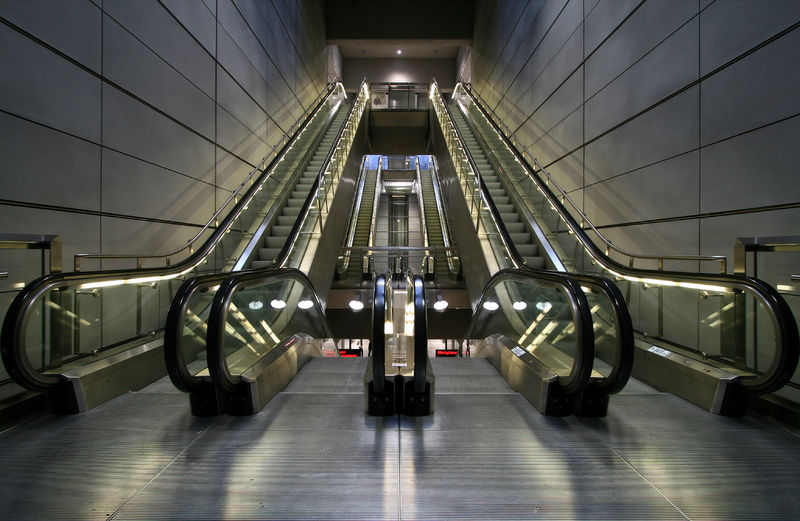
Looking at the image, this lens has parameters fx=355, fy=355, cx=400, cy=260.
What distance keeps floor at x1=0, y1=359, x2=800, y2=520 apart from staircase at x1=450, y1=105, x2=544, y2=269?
10.2ft

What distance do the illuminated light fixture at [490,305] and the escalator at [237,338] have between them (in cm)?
218

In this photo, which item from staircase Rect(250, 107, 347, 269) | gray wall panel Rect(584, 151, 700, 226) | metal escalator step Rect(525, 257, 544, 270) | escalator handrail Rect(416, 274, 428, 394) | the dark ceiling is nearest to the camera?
escalator handrail Rect(416, 274, 428, 394)

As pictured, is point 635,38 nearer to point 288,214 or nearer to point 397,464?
point 397,464

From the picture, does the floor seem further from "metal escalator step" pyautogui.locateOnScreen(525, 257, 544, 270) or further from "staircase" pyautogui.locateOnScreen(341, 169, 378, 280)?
"staircase" pyautogui.locateOnScreen(341, 169, 378, 280)

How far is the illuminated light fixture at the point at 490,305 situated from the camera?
4.27 metres

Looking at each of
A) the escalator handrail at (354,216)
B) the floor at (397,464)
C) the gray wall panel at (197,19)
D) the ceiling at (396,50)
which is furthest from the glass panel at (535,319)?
the ceiling at (396,50)

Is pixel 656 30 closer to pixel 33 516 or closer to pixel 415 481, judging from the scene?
pixel 415 481

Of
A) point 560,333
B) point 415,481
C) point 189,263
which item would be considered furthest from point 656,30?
point 189,263

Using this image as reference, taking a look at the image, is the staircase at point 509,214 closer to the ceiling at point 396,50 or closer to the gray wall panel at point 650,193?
the gray wall panel at point 650,193

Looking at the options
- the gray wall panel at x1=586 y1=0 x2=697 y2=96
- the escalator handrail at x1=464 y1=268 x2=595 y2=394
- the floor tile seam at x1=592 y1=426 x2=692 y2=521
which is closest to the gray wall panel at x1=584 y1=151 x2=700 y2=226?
the gray wall panel at x1=586 y1=0 x2=697 y2=96

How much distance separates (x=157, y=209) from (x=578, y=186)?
662 cm

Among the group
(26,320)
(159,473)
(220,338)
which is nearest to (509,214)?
(220,338)

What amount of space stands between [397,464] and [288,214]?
614cm

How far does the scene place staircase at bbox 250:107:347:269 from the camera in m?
5.91
